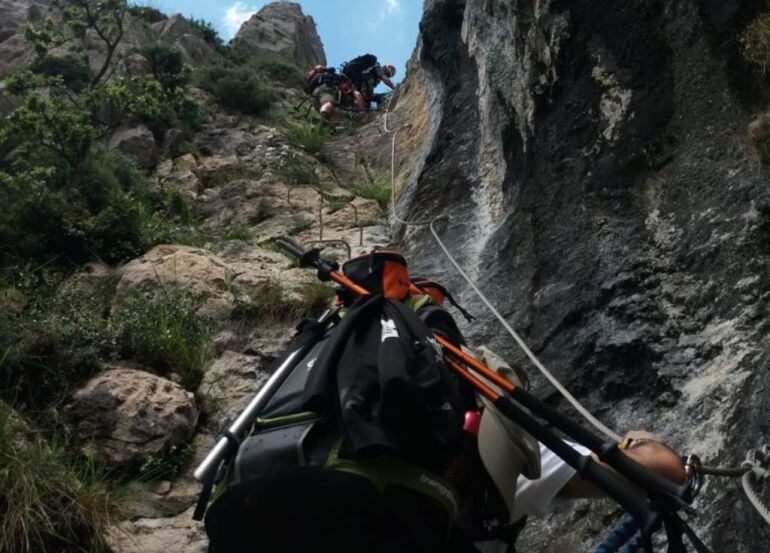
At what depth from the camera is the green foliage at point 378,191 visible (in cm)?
1065

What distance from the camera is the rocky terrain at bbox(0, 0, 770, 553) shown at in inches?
170

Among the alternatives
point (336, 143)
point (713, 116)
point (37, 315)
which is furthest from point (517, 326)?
point (336, 143)

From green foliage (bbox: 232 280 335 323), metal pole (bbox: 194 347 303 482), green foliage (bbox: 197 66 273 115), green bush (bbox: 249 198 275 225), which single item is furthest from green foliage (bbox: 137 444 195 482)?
green foliage (bbox: 197 66 273 115)

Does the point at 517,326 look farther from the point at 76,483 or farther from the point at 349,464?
the point at 349,464

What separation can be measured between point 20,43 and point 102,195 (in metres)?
10.3

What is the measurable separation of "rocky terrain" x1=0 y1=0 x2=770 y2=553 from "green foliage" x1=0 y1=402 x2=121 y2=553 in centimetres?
21

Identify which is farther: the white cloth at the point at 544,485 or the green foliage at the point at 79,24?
the green foliage at the point at 79,24

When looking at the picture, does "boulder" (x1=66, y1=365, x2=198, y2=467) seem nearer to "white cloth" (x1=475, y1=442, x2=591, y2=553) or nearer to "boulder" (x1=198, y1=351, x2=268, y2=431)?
"boulder" (x1=198, y1=351, x2=268, y2=431)

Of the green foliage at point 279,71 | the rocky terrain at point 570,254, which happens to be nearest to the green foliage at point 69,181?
the rocky terrain at point 570,254

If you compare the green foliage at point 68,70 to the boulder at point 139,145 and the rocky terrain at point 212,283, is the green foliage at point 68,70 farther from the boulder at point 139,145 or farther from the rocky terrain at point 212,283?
the boulder at point 139,145

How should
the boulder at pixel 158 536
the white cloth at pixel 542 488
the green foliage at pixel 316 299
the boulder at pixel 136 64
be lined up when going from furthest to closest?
the boulder at pixel 136 64, the green foliage at pixel 316 299, the boulder at pixel 158 536, the white cloth at pixel 542 488

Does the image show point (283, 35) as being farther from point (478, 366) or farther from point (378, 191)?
point (478, 366)

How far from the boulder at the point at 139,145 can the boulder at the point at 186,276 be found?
166 inches

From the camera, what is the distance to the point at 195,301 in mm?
8016
